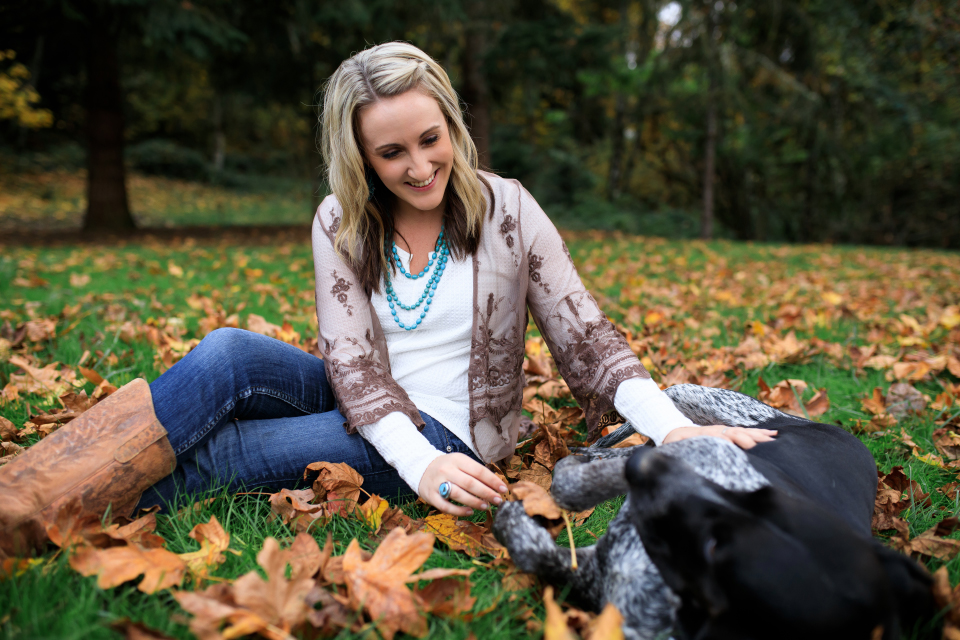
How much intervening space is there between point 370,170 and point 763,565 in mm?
1685

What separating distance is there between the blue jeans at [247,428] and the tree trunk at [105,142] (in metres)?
11.2

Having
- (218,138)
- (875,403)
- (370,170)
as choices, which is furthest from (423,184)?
(218,138)

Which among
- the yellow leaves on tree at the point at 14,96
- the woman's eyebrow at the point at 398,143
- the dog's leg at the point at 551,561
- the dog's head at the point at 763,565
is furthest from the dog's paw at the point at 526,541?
the yellow leaves on tree at the point at 14,96

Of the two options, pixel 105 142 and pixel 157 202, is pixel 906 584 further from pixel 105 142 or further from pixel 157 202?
Answer: pixel 157 202

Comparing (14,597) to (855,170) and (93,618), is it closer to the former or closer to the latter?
(93,618)

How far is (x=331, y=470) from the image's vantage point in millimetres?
1846

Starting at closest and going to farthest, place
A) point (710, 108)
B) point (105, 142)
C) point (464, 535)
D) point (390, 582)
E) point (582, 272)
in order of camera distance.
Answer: point (390, 582)
point (464, 535)
point (582, 272)
point (105, 142)
point (710, 108)

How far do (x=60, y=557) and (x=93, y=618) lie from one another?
0.27m

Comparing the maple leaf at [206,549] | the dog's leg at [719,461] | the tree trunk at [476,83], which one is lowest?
the maple leaf at [206,549]

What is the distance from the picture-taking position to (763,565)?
2.98 feet

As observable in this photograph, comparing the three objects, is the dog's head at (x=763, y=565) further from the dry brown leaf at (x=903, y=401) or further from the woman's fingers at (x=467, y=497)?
the dry brown leaf at (x=903, y=401)

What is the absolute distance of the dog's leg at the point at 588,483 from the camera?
1.27 m

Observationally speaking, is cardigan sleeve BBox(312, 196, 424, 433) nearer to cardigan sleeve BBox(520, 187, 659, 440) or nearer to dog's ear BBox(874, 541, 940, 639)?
cardigan sleeve BBox(520, 187, 659, 440)

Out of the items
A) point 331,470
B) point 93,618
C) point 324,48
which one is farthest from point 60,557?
point 324,48
